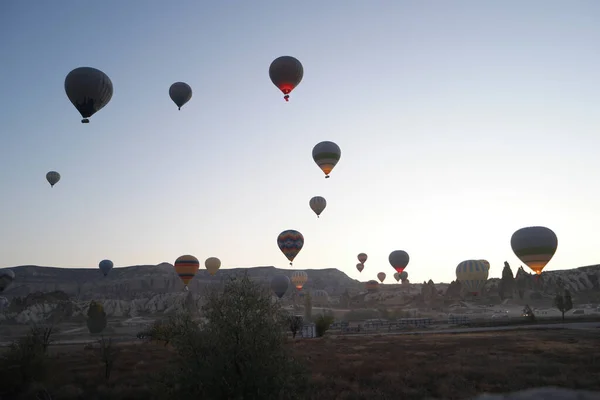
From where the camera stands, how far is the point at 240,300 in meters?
15.2

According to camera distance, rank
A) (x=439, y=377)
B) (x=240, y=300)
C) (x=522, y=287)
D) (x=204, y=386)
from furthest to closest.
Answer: (x=522, y=287) < (x=439, y=377) < (x=240, y=300) < (x=204, y=386)

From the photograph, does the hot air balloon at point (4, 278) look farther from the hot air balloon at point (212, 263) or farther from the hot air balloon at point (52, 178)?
the hot air balloon at point (212, 263)

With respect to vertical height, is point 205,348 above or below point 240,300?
below

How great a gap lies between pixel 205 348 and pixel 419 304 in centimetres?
15590

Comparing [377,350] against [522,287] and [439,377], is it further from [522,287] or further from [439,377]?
[522,287]

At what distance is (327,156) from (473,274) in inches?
1552

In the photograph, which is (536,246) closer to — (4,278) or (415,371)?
(415,371)

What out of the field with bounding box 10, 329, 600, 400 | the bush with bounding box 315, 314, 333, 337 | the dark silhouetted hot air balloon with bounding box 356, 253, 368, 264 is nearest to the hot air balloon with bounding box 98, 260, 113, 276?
the bush with bounding box 315, 314, 333, 337

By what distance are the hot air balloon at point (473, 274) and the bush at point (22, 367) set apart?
70770mm

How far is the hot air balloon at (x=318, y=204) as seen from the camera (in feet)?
248

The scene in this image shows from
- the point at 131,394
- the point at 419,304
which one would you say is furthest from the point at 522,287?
the point at 131,394

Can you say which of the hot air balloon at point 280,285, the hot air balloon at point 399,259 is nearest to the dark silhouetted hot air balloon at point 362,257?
the hot air balloon at point 399,259

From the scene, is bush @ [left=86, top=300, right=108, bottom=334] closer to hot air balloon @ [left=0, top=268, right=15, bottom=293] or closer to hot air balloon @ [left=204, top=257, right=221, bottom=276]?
hot air balloon @ [left=0, top=268, right=15, bottom=293]

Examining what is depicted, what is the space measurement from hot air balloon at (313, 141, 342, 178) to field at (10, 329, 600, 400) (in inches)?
1082
